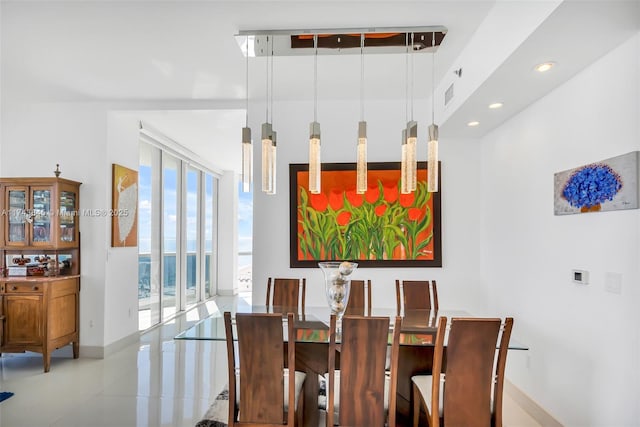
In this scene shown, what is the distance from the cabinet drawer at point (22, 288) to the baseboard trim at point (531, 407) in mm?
4517

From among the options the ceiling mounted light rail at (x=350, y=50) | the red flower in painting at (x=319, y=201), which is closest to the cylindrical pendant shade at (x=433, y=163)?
the ceiling mounted light rail at (x=350, y=50)

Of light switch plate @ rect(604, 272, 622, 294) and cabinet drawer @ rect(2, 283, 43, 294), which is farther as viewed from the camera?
cabinet drawer @ rect(2, 283, 43, 294)

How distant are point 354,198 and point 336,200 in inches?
7.6

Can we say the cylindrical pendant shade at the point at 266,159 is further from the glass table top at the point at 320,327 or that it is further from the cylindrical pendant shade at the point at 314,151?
the glass table top at the point at 320,327

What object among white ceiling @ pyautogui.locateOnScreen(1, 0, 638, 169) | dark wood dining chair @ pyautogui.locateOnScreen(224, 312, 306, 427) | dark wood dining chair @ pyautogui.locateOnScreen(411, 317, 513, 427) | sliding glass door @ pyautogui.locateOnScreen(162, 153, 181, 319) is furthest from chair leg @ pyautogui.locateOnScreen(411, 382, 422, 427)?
sliding glass door @ pyautogui.locateOnScreen(162, 153, 181, 319)

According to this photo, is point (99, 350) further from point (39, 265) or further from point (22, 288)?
point (39, 265)

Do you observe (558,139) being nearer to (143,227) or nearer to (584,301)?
(584,301)

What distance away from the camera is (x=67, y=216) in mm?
4355

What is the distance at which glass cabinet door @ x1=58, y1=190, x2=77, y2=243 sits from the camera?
4254 millimetres

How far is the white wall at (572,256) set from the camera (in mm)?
2170

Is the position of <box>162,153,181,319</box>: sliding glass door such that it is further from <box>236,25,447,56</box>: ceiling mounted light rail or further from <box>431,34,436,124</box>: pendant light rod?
<box>431,34,436,124</box>: pendant light rod

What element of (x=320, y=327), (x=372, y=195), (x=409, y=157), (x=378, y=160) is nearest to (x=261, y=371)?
(x=320, y=327)

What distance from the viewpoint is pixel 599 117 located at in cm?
238

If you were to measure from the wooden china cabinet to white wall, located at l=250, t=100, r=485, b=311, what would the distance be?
198 cm
